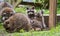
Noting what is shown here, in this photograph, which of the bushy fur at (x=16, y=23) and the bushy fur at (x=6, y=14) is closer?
the bushy fur at (x=16, y=23)

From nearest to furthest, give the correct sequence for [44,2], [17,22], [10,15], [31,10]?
[17,22] < [10,15] < [31,10] < [44,2]

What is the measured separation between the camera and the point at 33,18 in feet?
29.0

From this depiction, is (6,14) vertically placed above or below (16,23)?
above

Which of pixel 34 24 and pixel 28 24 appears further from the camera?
pixel 34 24

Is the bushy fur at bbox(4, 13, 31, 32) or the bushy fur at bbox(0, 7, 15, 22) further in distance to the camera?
the bushy fur at bbox(0, 7, 15, 22)

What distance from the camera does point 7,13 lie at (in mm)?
8578

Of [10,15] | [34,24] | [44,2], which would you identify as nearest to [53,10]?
[34,24]

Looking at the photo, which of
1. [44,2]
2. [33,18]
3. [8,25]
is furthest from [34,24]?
[44,2]

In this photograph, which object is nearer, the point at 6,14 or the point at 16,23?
the point at 16,23

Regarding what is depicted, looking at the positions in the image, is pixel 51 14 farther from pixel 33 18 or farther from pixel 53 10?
pixel 33 18

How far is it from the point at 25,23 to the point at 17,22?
286 millimetres

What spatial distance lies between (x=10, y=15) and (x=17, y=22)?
0.83 meters

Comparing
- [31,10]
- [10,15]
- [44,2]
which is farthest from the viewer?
[44,2]

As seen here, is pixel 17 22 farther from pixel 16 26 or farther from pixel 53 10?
pixel 53 10
